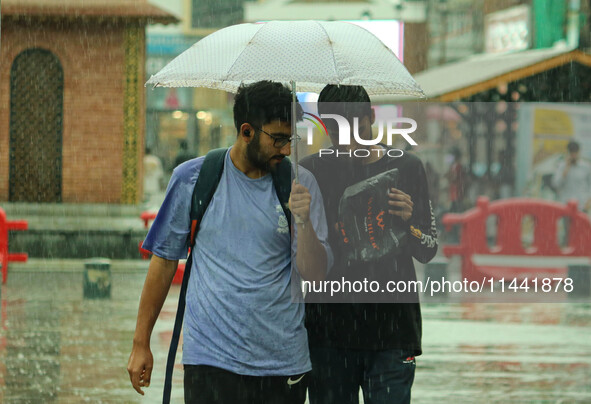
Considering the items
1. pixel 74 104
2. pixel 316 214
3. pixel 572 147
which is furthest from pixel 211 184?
pixel 74 104

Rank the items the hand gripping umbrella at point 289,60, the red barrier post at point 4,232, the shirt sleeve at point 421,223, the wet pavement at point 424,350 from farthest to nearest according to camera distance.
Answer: the red barrier post at point 4,232, the wet pavement at point 424,350, the shirt sleeve at point 421,223, the hand gripping umbrella at point 289,60

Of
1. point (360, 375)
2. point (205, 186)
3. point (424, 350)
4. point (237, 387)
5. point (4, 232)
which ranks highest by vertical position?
point (205, 186)

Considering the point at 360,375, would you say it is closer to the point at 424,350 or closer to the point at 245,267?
the point at 245,267

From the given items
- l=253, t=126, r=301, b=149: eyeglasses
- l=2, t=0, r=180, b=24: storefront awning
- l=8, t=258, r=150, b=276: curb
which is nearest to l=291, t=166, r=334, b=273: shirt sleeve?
l=253, t=126, r=301, b=149: eyeglasses

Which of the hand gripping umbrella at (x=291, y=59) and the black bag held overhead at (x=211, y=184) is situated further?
the hand gripping umbrella at (x=291, y=59)

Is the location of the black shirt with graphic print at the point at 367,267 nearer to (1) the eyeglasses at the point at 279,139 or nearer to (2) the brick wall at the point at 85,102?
(1) the eyeglasses at the point at 279,139

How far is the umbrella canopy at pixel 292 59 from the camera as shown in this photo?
4.33 m

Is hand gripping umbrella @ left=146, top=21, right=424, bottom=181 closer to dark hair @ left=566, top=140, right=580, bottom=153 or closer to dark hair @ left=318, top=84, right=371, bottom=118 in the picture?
dark hair @ left=318, top=84, right=371, bottom=118

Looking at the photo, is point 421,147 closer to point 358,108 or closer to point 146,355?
point 358,108

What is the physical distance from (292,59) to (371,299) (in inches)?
39.9

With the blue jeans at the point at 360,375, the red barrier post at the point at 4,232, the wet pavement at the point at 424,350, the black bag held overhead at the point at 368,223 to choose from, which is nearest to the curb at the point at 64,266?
the red barrier post at the point at 4,232

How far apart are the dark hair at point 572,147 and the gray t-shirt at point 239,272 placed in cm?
1213

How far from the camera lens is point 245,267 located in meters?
3.97

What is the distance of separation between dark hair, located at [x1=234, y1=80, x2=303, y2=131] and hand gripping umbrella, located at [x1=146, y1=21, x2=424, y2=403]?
17 cm
